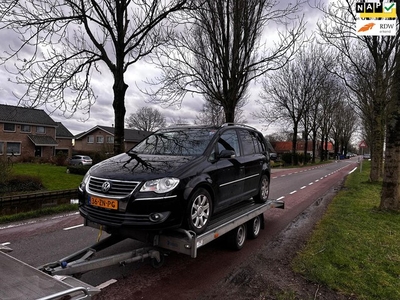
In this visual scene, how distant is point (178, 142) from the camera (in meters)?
4.87

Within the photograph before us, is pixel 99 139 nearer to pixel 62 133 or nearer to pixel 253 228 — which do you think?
pixel 62 133

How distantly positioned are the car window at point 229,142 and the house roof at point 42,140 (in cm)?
3841

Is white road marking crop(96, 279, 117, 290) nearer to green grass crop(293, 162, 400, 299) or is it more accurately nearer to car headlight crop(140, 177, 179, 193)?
car headlight crop(140, 177, 179, 193)

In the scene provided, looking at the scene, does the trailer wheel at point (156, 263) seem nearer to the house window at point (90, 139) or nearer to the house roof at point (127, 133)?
the house roof at point (127, 133)

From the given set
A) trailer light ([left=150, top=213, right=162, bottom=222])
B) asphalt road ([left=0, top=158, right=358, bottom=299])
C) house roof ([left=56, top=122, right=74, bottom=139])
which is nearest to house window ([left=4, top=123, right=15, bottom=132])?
house roof ([left=56, top=122, right=74, bottom=139])

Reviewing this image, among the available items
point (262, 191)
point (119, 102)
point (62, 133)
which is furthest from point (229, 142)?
point (62, 133)

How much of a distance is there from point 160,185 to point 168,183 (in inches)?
4.2

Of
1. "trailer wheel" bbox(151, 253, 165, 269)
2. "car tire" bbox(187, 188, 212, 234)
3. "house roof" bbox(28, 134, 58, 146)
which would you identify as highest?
"house roof" bbox(28, 134, 58, 146)

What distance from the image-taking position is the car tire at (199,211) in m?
3.85

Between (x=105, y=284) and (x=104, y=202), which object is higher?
(x=104, y=202)

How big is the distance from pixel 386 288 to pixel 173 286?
2.90 metres

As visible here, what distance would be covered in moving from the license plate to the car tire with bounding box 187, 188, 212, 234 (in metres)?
0.97

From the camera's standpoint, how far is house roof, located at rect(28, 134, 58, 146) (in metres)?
37.2

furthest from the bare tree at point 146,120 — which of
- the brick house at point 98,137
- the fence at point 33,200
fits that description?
the fence at point 33,200
